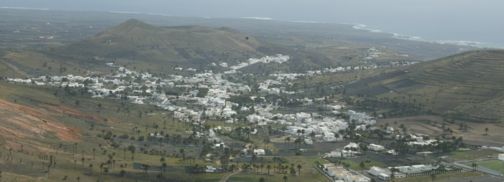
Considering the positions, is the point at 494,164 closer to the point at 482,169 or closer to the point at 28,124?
the point at 482,169

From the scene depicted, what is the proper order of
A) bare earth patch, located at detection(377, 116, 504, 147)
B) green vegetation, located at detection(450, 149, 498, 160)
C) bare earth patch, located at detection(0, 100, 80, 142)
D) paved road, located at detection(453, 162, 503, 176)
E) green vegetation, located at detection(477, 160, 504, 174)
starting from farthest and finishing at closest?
bare earth patch, located at detection(377, 116, 504, 147), green vegetation, located at detection(450, 149, 498, 160), green vegetation, located at detection(477, 160, 504, 174), bare earth patch, located at detection(0, 100, 80, 142), paved road, located at detection(453, 162, 503, 176)

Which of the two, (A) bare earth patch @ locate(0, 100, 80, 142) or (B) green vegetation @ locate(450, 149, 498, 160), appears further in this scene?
(B) green vegetation @ locate(450, 149, 498, 160)

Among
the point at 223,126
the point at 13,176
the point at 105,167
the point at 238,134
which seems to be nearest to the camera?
the point at 13,176

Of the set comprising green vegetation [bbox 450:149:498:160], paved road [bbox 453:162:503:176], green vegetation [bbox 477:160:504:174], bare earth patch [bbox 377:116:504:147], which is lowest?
paved road [bbox 453:162:503:176]

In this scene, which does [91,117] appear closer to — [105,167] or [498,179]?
[105,167]

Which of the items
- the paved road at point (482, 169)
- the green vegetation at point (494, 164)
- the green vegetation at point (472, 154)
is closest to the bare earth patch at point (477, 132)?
the green vegetation at point (472, 154)

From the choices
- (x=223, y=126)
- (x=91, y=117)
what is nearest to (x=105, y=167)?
(x=91, y=117)

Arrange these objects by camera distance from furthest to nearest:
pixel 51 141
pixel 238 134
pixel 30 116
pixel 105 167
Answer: pixel 238 134 < pixel 30 116 < pixel 51 141 < pixel 105 167

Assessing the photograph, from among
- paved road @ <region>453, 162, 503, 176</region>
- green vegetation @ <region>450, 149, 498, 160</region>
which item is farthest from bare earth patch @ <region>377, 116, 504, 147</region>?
paved road @ <region>453, 162, 503, 176</region>

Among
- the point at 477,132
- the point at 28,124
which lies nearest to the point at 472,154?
the point at 477,132

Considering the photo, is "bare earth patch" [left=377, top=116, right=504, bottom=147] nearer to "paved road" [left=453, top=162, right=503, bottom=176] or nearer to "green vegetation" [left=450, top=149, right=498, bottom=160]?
"green vegetation" [left=450, top=149, right=498, bottom=160]

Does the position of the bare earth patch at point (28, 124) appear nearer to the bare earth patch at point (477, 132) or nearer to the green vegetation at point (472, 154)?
the green vegetation at point (472, 154)
